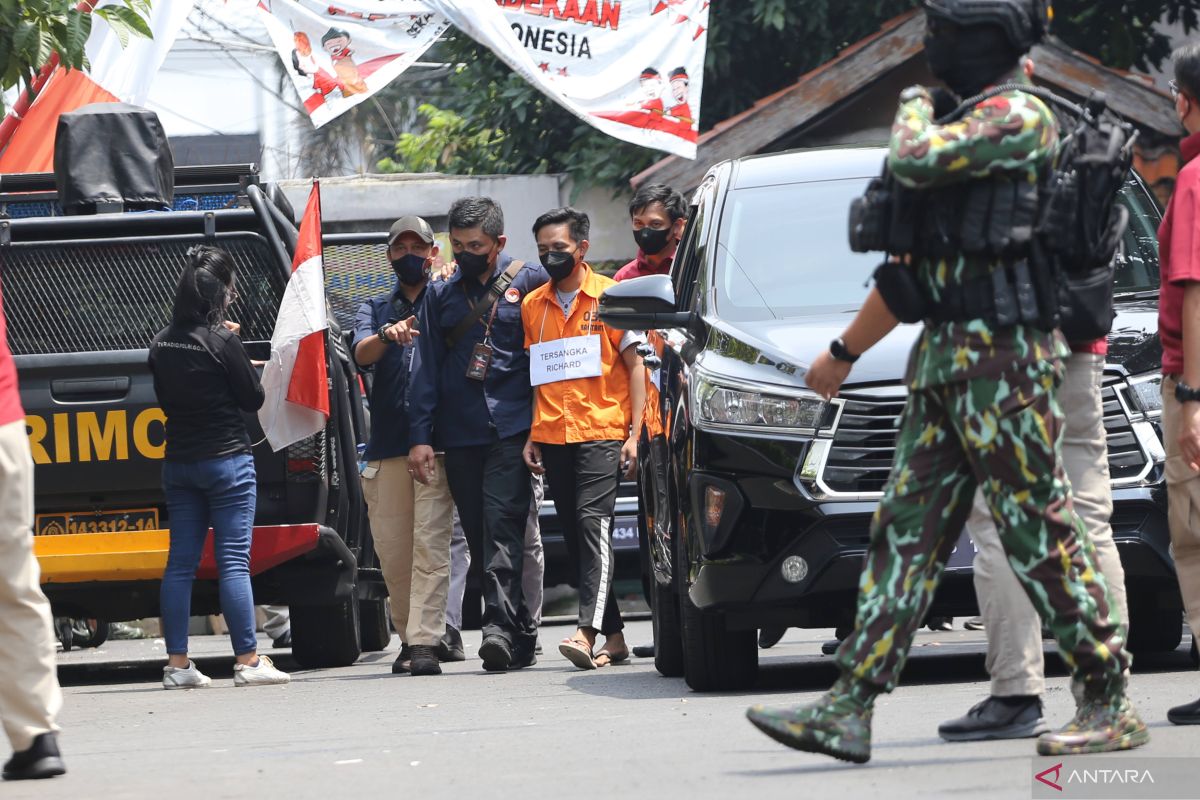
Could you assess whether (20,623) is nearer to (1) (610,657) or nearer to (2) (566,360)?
(2) (566,360)

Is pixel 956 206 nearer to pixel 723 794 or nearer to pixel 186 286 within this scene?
pixel 723 794

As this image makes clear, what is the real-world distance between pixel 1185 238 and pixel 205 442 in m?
5.00

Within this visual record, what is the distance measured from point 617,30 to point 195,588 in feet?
20.5

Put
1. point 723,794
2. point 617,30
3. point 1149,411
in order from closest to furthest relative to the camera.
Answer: point 723,794, point 1149,411, point 617,30

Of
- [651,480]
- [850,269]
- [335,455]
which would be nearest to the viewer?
[850,269]

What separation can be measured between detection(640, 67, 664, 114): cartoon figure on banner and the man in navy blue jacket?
5394 millimetres

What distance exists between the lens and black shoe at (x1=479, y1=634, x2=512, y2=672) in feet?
30.7

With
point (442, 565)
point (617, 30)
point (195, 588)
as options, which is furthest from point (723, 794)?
point (617, 30)

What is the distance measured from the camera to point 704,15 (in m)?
15.2

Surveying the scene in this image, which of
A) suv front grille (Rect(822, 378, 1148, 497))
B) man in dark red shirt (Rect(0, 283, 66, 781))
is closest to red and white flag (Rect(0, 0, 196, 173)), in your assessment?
suv front grille (Rect(822, 378, 1148, 497))

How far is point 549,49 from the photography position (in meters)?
14.9

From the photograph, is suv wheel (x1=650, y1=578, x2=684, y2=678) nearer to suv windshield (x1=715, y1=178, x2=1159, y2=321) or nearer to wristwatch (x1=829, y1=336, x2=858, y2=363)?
suv windshield (x1=715, y1=178, x2=1159, y2=321)

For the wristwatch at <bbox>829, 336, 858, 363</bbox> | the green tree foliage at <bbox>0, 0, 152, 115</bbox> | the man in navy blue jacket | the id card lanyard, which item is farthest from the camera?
the id card lanyard

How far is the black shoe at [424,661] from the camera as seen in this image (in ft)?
31.6
